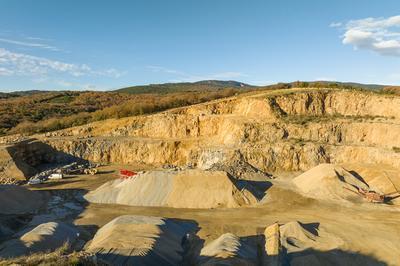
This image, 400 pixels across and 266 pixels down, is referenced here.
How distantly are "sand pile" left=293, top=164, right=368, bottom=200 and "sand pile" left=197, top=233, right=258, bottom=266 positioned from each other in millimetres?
11186

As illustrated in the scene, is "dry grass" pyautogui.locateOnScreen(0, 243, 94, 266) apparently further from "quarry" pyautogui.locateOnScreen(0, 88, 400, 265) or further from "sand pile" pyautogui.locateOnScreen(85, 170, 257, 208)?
"sand pile" pyautogui.locateOnScreen(85, 170, 257, 208)

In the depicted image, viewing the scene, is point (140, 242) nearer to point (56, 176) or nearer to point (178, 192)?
point (178, 192)

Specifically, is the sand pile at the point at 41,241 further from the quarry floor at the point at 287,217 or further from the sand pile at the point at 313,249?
the sand pile at the point at 313,249

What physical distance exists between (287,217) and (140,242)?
37.5 feet

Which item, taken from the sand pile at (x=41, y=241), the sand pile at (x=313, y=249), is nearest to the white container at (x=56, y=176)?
the sand pile at (x=41, y=241)

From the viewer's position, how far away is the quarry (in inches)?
795

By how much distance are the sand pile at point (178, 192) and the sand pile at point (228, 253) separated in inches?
308

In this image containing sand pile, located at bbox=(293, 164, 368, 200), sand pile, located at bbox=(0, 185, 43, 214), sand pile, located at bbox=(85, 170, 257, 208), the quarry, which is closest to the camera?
the quarry

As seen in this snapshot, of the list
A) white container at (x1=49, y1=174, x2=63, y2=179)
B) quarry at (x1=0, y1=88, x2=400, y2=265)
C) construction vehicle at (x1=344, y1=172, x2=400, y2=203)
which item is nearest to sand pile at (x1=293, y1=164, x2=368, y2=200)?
quarry at (x1=0, y1=88, x2=400, y2=265)

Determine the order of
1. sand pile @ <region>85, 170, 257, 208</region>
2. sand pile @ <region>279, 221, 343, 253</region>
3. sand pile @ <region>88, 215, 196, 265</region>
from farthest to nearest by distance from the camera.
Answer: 1. sand pile @ <region>85, 170, 257, 208</region>
2. sand pile @ <region>279, 221, 343, 253</region>
3. sand pile @ <region>88, 215, 196, 265</region>

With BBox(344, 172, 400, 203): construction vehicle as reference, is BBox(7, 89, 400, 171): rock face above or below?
above

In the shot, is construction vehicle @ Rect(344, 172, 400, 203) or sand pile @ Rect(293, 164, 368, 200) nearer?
construction vehicle @ Rect(344, 172, 400, 203)

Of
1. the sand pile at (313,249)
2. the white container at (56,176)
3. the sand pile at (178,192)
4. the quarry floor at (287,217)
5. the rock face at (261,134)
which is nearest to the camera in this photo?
the sand pile at (313,249)

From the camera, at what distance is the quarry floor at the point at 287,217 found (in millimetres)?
→ 21984
